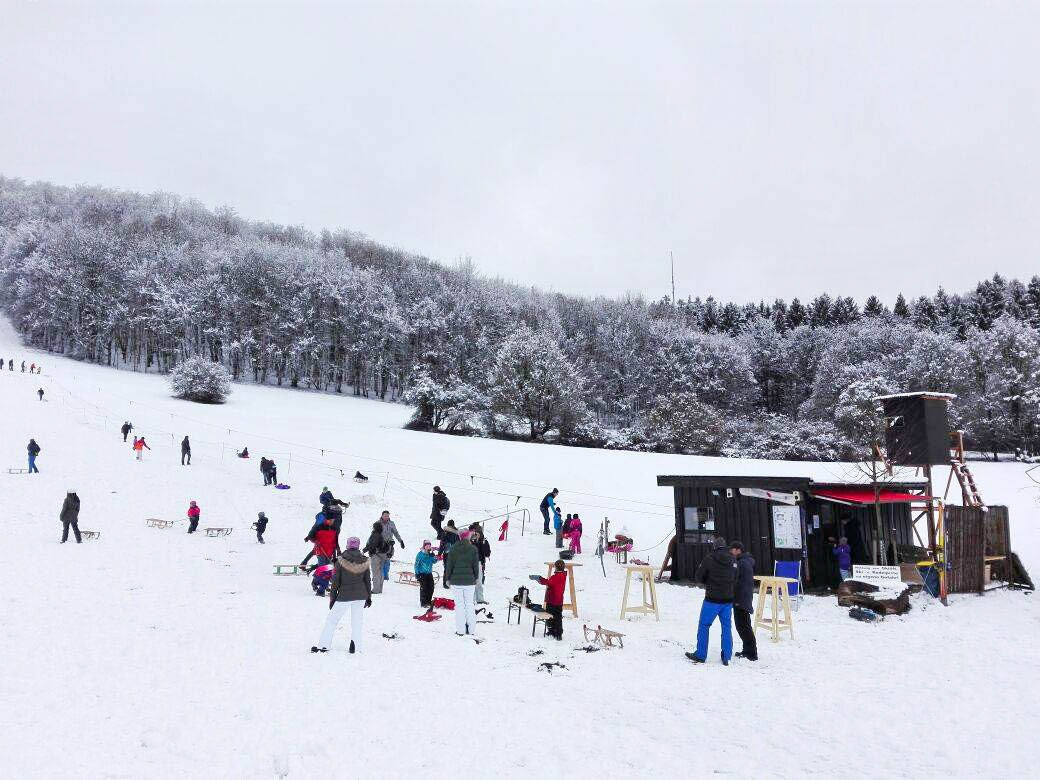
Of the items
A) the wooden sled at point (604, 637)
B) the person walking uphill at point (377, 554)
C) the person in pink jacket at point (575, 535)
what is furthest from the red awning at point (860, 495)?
the person walking uphill at point (377, 554)

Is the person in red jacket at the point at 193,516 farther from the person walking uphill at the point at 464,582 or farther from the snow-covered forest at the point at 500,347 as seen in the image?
the snow-covered forest at the point at 500,347

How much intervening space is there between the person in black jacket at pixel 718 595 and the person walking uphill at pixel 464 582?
11.9ft

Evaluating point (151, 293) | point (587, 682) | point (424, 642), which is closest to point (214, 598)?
point (424, 642)

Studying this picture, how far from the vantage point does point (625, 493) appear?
98.4 ft

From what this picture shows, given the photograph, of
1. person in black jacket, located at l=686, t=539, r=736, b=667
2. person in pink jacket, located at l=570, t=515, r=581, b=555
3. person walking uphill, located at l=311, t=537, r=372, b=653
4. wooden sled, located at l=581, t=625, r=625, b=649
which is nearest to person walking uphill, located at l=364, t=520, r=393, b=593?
person walking uphill, located at l=311, t=537, r=372, b=653

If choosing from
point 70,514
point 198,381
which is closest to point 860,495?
point 70,514

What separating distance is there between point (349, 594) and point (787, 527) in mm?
12558

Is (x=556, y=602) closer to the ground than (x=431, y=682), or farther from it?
farther from it

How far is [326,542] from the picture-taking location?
13594mm

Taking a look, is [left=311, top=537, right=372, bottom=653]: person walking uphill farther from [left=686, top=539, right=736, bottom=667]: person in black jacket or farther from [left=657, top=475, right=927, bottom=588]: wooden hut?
[left=657, top=475, right=927, bottom=588]: wooden hut

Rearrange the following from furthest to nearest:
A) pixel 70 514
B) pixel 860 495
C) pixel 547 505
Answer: pixel 547 505
pixel 860 495
pixel 70 514

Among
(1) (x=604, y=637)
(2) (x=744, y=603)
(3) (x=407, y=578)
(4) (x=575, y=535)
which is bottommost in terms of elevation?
(1) (x=604, y=637)

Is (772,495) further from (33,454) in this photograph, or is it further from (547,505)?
(33,454)

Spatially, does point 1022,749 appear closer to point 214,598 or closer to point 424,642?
point 424,642
